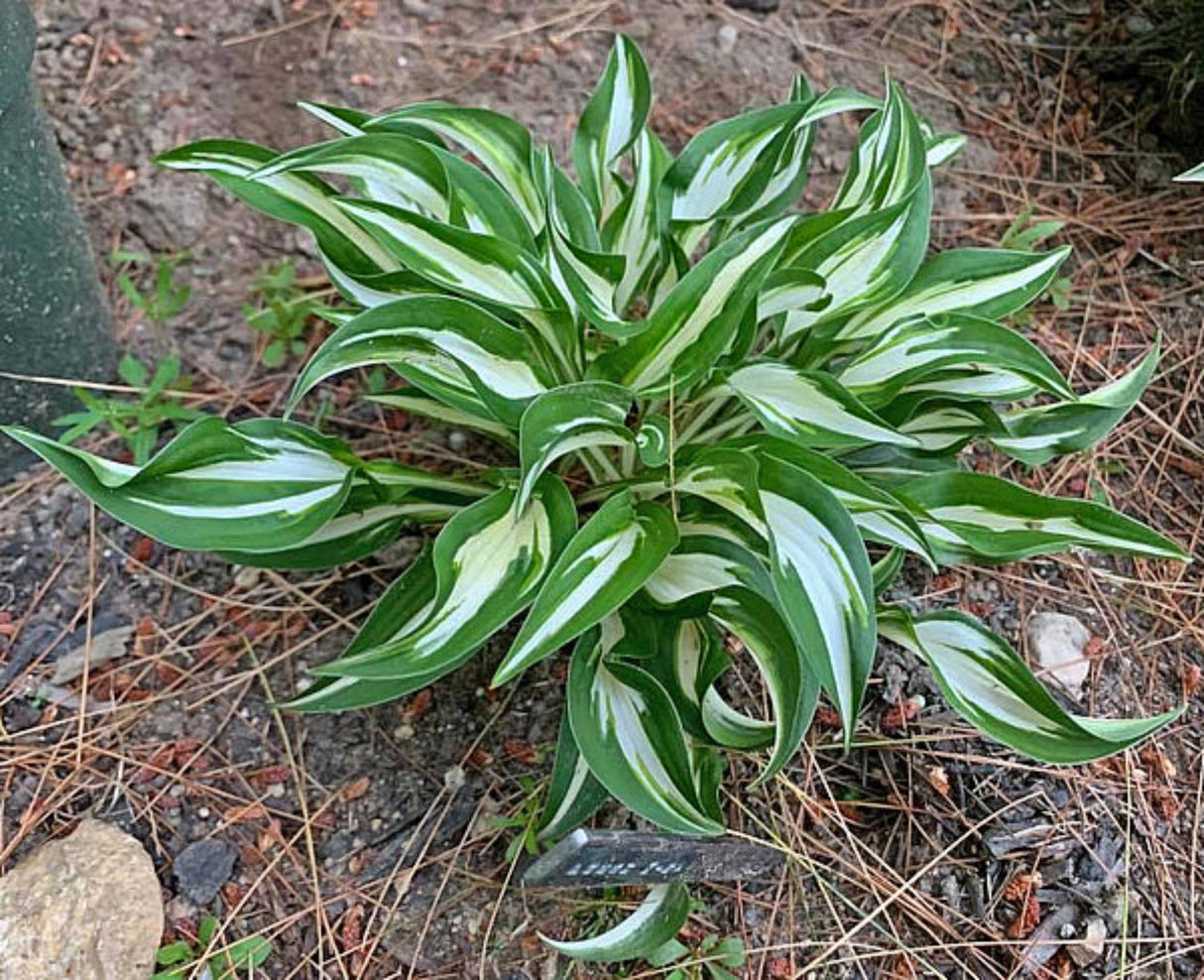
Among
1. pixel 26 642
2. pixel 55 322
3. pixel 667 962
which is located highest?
pixel 55 322

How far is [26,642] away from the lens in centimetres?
142

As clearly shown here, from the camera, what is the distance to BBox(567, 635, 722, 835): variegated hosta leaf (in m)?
1.12

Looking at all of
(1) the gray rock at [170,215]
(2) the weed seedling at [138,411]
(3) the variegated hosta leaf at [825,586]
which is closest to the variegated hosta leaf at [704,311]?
(3) the variegated hosta leaf at [825,586]

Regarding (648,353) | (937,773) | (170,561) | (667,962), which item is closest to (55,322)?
(170,561)

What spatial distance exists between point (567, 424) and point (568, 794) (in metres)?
0.38

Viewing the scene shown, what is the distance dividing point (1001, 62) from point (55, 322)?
1459 millimetres

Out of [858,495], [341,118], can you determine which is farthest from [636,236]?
[858,495]

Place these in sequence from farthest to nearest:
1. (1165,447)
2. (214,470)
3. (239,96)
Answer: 1. (239,96)
2. (1165,447)
3. (214,470)

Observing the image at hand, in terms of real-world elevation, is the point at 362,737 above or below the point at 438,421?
below

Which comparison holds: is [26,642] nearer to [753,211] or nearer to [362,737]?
[362,737]

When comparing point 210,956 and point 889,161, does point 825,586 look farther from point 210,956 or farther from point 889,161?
point 210,956

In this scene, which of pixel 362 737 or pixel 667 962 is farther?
pixel 362 737

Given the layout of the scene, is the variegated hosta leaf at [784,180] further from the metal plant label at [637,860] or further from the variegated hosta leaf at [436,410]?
the metal plant label at [637,860]

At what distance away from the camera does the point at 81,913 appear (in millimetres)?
1204
